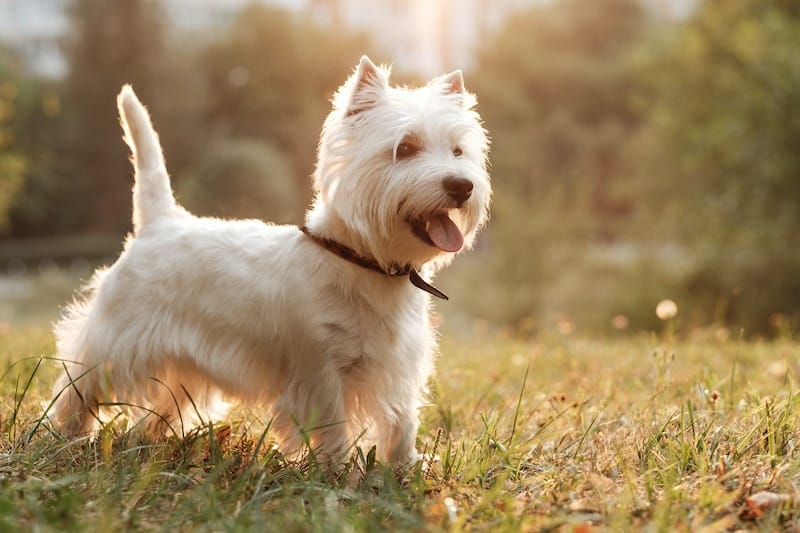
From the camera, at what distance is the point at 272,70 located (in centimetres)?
3353

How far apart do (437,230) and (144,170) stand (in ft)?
5.28

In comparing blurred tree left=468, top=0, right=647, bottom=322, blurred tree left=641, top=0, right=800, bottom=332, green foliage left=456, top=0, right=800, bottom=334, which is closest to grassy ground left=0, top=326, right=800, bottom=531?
blurred tree left=641, top=0, right=800, bottom=332

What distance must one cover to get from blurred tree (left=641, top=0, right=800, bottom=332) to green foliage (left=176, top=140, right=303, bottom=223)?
1124cm

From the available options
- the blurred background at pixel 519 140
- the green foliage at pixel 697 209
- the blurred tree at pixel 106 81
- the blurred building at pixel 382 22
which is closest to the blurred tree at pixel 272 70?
the blurred background at pixel 519 140

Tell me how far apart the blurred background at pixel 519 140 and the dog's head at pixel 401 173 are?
2524 millimetres

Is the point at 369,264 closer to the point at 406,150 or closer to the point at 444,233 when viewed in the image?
the point at 444,233

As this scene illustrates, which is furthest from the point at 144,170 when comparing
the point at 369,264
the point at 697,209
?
the point at 697,209

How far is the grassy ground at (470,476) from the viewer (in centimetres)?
230

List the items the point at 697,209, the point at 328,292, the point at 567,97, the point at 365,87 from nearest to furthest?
1. the point at 328,292
2. the point at 365,87
3. the point at 697,209
4. the point at 567,97

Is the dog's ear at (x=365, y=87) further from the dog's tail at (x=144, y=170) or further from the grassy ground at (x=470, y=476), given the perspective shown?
the grassy ground at (x=470, y=476)

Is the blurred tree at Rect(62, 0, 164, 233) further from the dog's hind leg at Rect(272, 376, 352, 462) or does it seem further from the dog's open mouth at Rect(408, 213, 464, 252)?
the dog's open mouth at Rect(408, 213, 464, 252)

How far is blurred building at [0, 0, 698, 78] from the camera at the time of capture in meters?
35.4

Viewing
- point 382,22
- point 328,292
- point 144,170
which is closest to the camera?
point 328,292

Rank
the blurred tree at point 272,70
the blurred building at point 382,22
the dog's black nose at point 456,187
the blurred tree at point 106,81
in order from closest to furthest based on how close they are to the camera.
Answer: the dog's black nose at point 456,187
the blurred tree at point 106,81
the blurred tree at point 272,70
the blurred building at point 382,22
